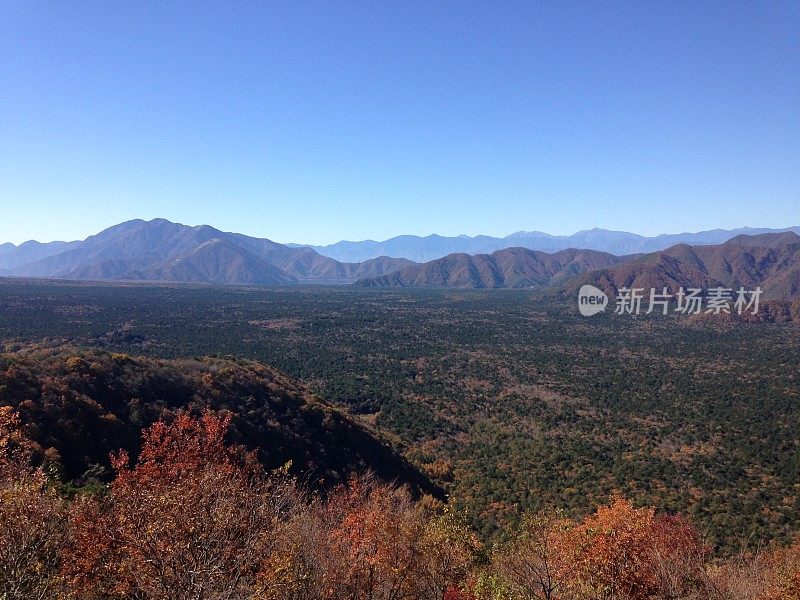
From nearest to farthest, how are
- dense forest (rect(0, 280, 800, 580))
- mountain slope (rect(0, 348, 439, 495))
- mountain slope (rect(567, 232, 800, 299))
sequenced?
mountain slope (rect(0, 348, 439, 495))
dense forest (rect(0, 280, 800, 580))
mountain slope (rect(567, 232, 800, 299))

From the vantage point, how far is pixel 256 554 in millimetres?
8070

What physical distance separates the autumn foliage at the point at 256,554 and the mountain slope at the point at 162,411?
11455 mm

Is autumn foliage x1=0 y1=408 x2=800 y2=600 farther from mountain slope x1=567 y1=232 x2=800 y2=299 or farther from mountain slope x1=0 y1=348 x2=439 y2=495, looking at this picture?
mountain slope x1=567 y1=232 x2=800 y2=299

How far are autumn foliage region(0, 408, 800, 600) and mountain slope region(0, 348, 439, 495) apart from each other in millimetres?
11455

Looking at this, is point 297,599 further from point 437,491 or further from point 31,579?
point 437,491

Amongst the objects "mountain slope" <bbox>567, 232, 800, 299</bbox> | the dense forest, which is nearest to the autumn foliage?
the dense forest

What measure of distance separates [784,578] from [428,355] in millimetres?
63777

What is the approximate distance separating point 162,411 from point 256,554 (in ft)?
69.3

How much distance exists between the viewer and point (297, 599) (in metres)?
7.77

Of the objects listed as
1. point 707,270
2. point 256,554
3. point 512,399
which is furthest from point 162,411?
point 707,270

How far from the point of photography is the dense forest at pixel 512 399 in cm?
2619

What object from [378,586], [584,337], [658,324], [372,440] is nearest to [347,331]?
[584,337]

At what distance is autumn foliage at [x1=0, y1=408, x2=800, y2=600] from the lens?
683 centimetres

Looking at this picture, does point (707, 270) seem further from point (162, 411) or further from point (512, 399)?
point (162, 411)
